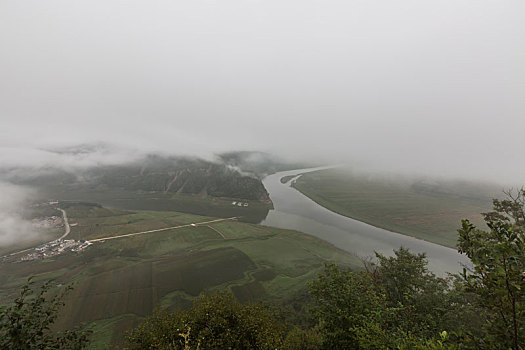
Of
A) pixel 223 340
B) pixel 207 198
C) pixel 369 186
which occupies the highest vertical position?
pixel 223 340

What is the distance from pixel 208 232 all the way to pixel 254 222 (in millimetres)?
30998

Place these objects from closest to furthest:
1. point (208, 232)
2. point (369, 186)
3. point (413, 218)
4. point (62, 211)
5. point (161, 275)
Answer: point (161, 275) → point (208, 232) → point (413, 218) → point (62, 211) → point (369, 186)

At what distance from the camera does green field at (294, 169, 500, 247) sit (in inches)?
3809

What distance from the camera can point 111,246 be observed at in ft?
251

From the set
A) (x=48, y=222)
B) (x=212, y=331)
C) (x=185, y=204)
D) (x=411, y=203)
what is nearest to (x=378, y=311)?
(x=212, y=331)

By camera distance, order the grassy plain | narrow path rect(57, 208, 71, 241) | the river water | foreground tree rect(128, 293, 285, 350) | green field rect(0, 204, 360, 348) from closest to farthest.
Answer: foreground tree rect(128, 293, 285, 350)
green field rect(0, 204, 360, 348)
the river water
narrow path rect(57, 208, 71, 241)
the grassy plain

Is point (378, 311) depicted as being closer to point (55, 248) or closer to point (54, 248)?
point (55, 248)

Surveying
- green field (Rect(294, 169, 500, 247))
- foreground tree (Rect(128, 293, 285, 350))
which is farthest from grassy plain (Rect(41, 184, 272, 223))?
foreground tree (Rect(128, 293, 285, 350))

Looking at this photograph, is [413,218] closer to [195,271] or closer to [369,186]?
[369,186]

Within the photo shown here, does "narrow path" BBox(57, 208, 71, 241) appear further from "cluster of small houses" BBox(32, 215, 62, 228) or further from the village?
the village

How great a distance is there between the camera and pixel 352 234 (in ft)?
308

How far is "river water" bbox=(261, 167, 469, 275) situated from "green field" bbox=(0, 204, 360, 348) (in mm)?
11428

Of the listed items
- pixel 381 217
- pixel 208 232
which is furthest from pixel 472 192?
pixel 208 232

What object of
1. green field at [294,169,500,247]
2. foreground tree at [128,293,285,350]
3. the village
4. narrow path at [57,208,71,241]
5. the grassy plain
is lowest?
the grassy plain
